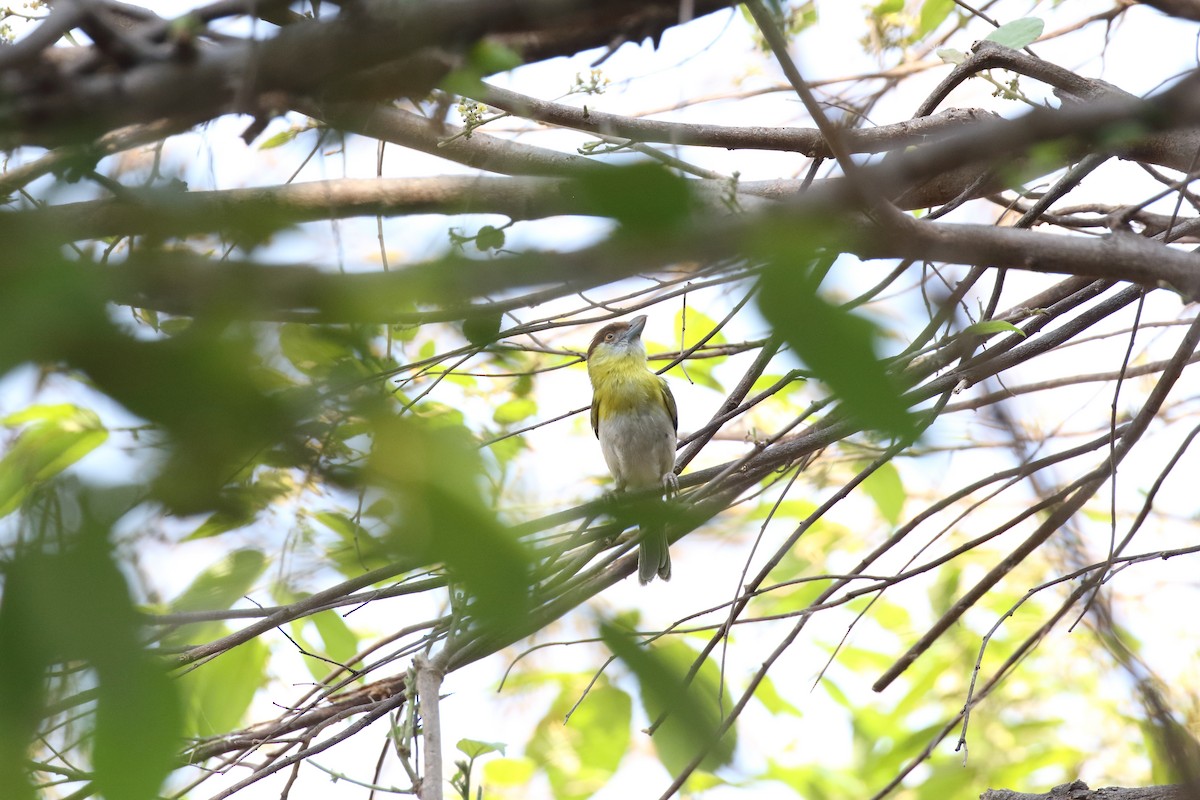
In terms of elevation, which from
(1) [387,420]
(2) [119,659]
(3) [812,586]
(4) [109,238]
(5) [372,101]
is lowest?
(2) [119,659]

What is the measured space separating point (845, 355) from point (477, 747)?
5.13 ft

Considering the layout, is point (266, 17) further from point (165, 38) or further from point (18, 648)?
point (18, 648)

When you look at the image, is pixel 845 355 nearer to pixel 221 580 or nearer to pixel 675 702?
pixel 675 702

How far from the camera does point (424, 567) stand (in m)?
0.73

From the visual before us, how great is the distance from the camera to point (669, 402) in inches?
231

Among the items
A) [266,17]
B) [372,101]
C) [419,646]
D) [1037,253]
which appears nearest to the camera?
[372,101]

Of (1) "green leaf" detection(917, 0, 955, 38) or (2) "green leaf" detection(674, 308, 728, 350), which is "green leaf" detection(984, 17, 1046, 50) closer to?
Answer: (1) "green leaf" detection(917, 0, 955, 38)

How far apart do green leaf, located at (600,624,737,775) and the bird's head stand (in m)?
5.11

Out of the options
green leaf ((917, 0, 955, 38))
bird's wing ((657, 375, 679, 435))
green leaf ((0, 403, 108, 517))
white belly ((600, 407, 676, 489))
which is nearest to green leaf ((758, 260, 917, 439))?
green leaf ((0, 403, 108, 517))

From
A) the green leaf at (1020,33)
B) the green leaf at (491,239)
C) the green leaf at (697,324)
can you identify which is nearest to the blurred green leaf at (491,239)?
the green leaf at (491,239)

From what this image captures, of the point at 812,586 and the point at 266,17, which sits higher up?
the point at 812,586

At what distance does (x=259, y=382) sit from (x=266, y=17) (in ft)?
1.56

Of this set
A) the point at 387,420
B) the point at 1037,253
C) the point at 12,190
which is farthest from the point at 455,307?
the point at 1037,253

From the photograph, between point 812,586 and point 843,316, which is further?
point 812,586
